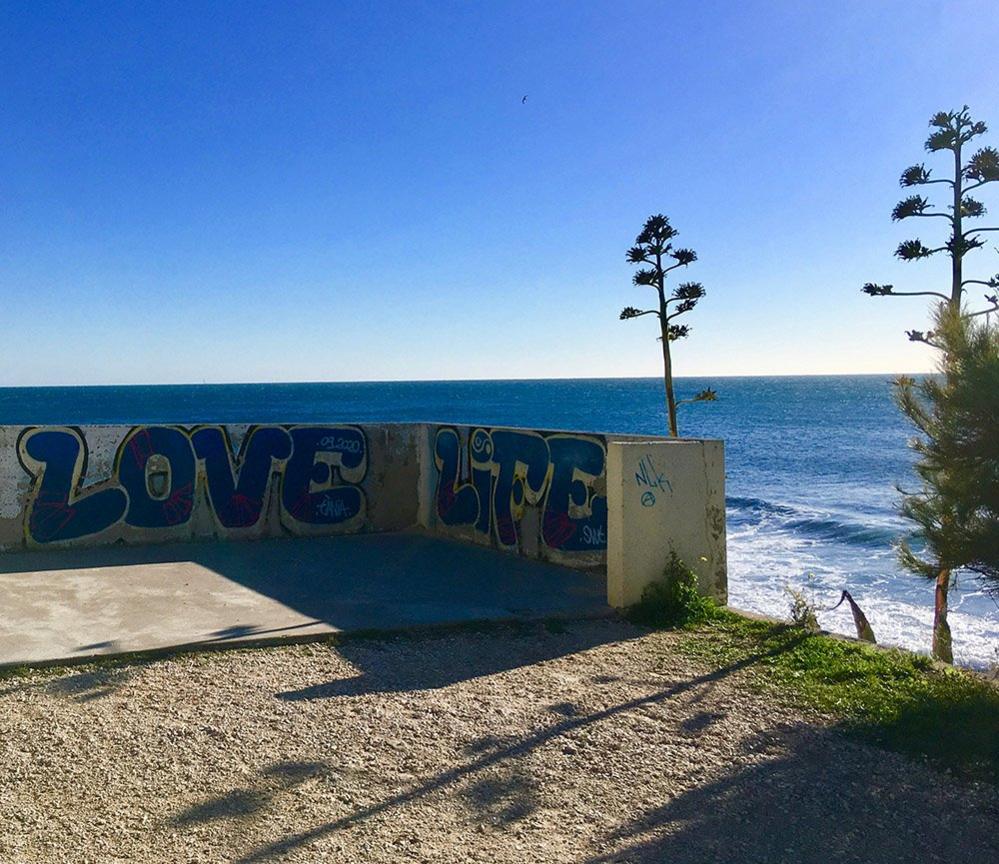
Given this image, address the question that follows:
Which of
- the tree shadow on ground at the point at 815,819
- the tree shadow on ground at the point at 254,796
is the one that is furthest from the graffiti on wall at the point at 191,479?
the tree shadow on ground at the point at 815,819

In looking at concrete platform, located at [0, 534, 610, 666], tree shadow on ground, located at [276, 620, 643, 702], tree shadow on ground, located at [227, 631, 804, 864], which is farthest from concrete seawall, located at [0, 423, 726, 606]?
tree shadow on ground, located at [227, 631, 804, 864]

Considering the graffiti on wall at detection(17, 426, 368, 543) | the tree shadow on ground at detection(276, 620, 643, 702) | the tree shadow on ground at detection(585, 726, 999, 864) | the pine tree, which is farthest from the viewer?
the graffiti on wall at detection(17, 426, 368, 543)

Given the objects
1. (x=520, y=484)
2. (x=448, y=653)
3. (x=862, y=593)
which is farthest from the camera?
(x=862, y=593)

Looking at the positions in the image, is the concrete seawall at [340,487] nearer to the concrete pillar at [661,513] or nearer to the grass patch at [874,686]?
the concrete pillar at [661,513]

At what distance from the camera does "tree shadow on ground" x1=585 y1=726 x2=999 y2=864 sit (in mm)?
3908

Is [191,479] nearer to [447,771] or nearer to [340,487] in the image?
[340,487]

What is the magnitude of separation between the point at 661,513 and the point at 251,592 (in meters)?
3.99

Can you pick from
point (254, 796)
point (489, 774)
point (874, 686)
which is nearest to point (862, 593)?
point (874, 686)

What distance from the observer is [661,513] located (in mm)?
8094

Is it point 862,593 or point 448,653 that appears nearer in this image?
point 448,653

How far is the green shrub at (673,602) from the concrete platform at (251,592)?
466 millimetres

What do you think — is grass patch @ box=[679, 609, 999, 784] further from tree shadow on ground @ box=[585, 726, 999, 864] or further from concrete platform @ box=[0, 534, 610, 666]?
concrete platform @ box=[0, 534, 610, 666]

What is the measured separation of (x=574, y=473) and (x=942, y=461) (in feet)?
14.0

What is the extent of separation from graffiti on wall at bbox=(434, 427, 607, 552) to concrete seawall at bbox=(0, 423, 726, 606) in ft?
0.06
